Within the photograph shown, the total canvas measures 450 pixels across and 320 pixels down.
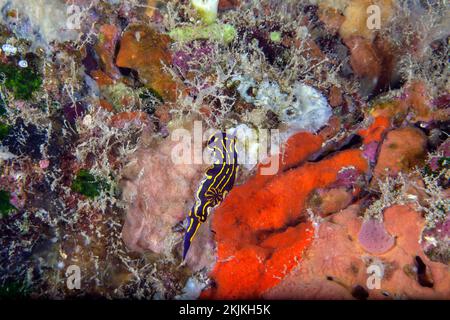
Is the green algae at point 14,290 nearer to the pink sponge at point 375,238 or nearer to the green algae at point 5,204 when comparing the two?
the green algae at point 5,204

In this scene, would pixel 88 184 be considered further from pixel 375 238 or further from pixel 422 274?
pixel 422 274

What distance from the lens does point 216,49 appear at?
424 centimetres

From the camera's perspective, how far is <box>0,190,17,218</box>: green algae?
3.19 meters

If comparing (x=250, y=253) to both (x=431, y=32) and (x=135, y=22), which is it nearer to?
(x=135, y=22)

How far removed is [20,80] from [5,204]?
55.4 inches

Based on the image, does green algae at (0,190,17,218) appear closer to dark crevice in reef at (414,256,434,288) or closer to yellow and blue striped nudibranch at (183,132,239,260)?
yellow and blue striped nudibranch at (183,132,239,260)

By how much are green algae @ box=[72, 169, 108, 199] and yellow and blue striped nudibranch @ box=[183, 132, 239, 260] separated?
1.03 meters

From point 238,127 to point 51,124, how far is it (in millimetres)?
2123

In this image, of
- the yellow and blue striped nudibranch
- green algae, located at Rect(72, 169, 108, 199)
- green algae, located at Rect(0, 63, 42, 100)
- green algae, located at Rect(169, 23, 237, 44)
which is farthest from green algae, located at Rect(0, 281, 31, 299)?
green algae, located at Rect(169, 23, 237, 44)

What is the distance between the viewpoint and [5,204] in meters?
3.20

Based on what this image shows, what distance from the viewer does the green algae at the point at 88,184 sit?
11.4ft

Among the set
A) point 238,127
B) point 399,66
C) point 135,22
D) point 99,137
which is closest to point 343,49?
point 399,66

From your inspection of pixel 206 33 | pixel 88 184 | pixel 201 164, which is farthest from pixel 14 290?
pixel 206 33

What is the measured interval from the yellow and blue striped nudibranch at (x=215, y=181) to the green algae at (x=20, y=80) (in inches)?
81.5
